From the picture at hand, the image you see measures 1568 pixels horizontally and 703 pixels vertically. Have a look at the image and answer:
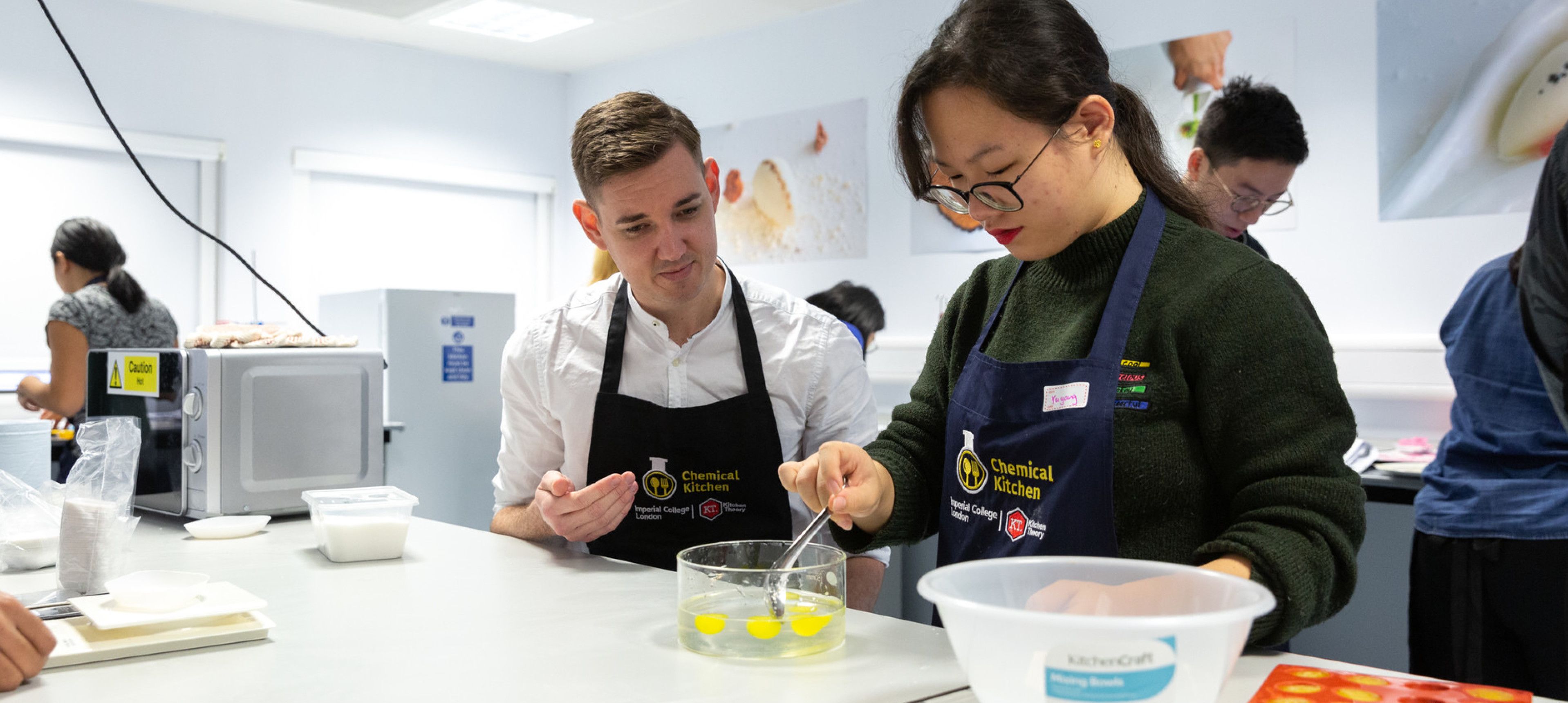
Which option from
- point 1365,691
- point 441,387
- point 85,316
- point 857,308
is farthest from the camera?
point 441,387

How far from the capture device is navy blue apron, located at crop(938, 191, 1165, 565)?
3.62 ft

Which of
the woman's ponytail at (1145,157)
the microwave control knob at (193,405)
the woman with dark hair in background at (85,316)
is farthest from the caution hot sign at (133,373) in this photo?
the woman's ponytail at (1145,157)

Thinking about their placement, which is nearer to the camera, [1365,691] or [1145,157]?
[1365,691]

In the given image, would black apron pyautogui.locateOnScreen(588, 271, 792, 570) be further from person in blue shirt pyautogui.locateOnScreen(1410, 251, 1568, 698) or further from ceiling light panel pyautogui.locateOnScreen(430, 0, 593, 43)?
ceiling light panel pyautogui.locateOnScreen(430, 0, 593, 43)

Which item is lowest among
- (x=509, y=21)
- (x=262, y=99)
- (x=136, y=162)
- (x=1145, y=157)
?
(x=1145, y=157)

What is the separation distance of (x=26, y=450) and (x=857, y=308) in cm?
264

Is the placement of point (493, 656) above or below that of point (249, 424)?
below

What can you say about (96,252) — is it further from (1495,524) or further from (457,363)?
(1495,524)

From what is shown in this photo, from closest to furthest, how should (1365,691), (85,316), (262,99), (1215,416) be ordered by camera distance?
(1365,691), (1215,416), (85,316), (262,99)

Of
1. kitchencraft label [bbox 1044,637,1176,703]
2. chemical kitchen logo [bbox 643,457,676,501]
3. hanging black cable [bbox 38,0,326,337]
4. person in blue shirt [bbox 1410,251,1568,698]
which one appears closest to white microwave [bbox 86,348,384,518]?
hanging black cable [bbox 38,0,326,337]

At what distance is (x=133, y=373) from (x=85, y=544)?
0.89 m

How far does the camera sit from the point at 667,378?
6.24 feet

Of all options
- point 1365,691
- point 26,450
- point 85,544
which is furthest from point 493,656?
point 26,450

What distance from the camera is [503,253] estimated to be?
641cm
